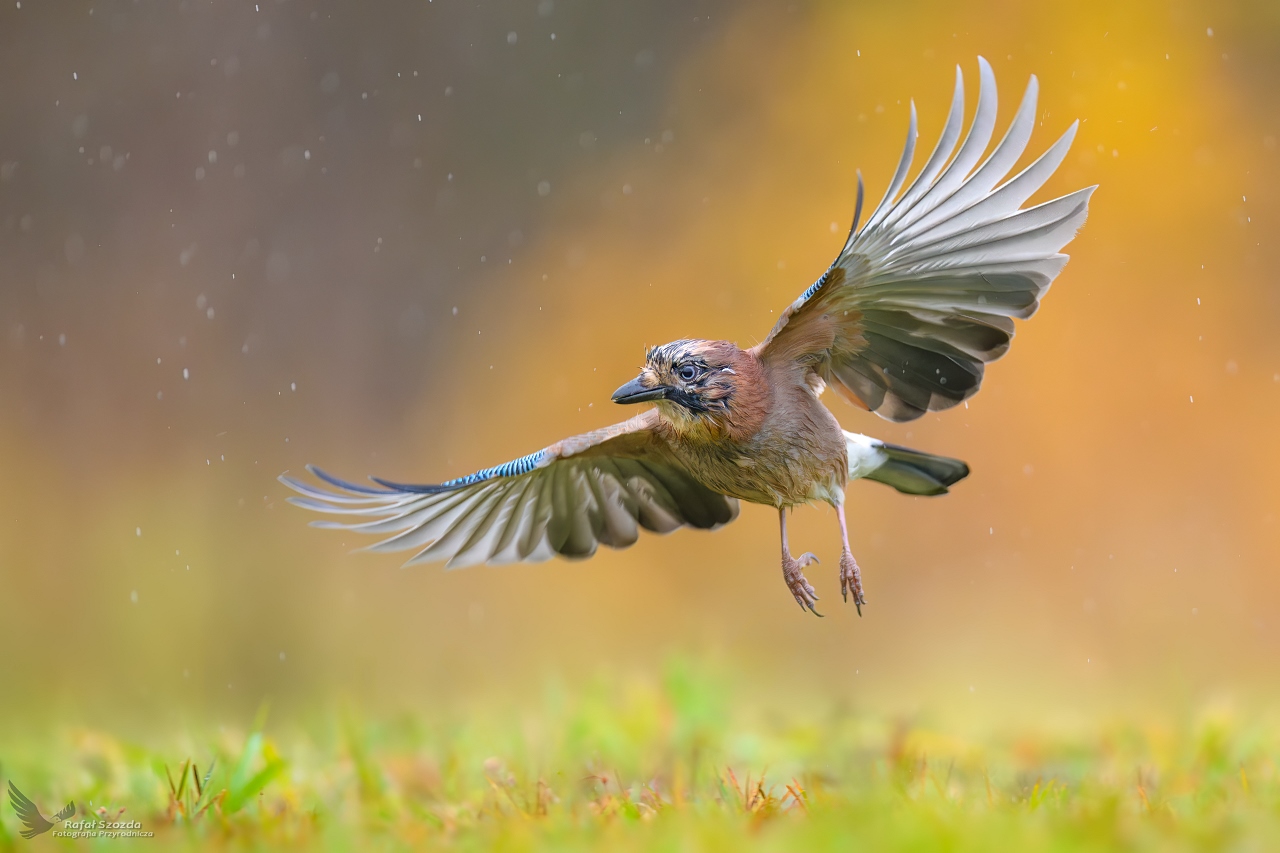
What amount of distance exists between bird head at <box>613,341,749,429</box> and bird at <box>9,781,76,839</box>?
2221mm

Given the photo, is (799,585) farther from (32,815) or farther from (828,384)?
(32,815)

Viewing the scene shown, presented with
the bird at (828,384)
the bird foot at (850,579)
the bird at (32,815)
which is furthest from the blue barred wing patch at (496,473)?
the bird at (32,815)

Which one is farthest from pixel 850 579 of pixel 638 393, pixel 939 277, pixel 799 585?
pixel 939 277

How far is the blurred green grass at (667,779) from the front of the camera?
9.52 feet

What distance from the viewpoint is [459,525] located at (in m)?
4.92

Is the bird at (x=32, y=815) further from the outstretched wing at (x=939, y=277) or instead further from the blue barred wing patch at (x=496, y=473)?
the outstretched wing at (x=939, y=277)

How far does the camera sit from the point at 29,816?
3.68 meters

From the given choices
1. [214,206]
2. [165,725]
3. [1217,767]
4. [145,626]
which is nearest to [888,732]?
[1217,767]

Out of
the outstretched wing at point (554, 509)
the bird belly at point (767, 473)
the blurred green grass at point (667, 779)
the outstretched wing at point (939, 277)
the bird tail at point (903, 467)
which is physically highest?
the outstretched wing at point (939, 277)

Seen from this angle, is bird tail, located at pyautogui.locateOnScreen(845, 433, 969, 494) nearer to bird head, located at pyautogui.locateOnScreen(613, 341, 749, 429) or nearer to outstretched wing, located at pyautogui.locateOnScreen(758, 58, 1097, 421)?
outstretched wing, located at pyautogui.locateOnScreen(758, 58, 1097, 421)

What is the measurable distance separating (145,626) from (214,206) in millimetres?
3547

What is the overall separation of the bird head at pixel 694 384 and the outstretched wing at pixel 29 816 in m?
2.22

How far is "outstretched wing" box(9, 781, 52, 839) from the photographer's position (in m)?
3.54

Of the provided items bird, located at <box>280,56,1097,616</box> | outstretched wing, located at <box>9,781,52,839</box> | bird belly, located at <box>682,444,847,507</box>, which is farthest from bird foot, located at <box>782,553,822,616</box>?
outstretched wing, located at <box>9,781,52,839</box>
